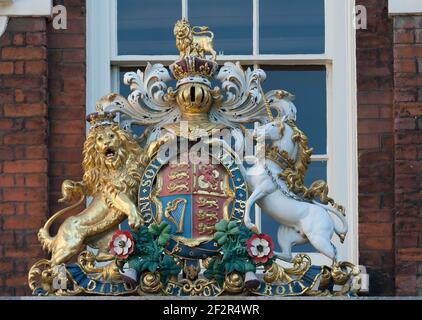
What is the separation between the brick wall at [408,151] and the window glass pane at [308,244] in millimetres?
639

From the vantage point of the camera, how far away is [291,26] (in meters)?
16.9

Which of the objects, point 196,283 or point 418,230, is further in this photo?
point 418,230

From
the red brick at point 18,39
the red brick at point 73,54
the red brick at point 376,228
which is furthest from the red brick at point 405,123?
the red brick at point 18,39

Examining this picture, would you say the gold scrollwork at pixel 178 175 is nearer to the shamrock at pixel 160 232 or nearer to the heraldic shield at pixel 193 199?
the heraldic shield at pixel 193 199

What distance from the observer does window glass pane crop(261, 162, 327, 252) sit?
16.5 meters

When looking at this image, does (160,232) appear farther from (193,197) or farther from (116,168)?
(116,168)

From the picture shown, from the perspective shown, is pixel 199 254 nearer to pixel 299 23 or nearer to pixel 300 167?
pixel 300 167

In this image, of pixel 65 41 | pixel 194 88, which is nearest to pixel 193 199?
pixel 194 88

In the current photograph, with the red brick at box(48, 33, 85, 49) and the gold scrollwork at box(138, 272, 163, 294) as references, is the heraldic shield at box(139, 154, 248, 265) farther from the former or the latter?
the red brick at box(48, 33, 85, 49)

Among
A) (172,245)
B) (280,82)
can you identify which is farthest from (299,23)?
(172,245)

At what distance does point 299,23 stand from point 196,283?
8.96 ft

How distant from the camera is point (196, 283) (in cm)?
1501

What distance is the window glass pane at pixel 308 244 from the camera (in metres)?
16.5

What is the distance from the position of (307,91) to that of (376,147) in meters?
0.78
